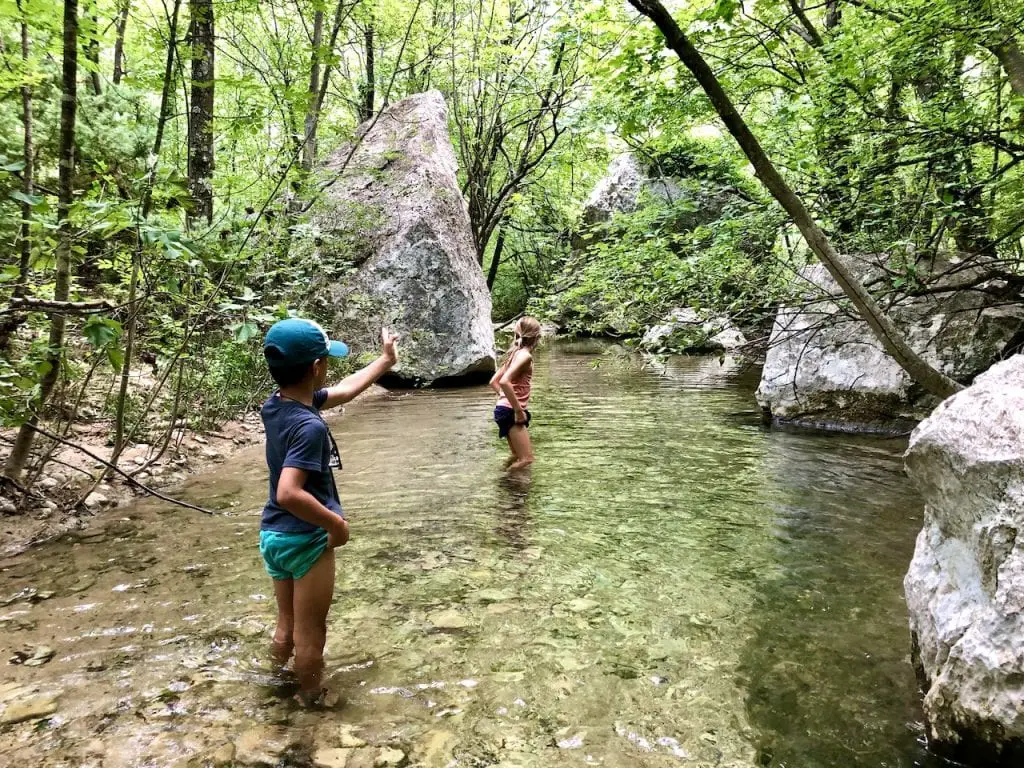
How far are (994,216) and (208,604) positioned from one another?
752 centimetres

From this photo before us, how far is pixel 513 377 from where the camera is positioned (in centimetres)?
705

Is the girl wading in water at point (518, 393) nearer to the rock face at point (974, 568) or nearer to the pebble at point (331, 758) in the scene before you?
the rock face at point (974, 568)

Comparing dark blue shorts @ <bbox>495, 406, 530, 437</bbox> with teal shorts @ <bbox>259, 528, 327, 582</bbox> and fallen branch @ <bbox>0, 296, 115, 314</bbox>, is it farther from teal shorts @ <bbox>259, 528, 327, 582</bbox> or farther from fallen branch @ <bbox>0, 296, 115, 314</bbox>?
teal shorts @ <bbox>259, 528, 327, 582</bbox>

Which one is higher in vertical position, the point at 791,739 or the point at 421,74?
the point at 421,74

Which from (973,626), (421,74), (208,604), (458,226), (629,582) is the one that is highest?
(421,74)

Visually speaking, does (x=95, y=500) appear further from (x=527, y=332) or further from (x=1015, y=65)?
(x=1015, y=65)

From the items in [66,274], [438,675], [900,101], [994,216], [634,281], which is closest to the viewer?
[438,675]

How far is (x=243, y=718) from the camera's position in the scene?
2.77 metres

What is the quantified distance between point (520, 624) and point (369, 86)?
16.1 metres

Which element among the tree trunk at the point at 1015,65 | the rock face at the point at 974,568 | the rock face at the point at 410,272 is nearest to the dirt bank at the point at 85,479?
the rock face at the point at 974,568

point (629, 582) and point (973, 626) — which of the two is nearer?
point (973, 626)

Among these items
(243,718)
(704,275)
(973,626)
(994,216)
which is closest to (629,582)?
(973,626)

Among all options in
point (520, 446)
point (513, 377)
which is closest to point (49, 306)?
point (513, 377)

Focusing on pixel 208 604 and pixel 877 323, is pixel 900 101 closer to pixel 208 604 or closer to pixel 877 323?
pixel 877 323
